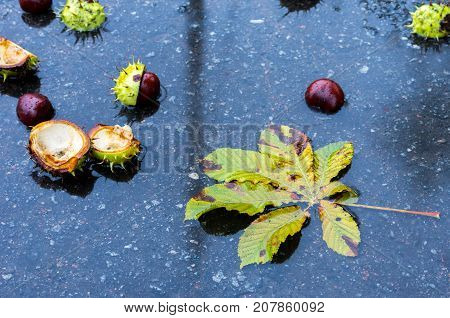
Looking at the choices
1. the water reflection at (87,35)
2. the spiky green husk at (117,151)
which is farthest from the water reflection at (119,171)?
the water reflection at (87,35)

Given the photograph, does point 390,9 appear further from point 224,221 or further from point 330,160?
point 224,221

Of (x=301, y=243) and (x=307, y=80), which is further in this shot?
(x=307, y=80)

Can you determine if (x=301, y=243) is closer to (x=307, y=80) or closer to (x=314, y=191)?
(x=314, y=191)

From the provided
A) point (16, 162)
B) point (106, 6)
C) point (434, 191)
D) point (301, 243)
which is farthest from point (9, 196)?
point (434, 191)

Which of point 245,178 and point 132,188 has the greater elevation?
→ point 245,178
